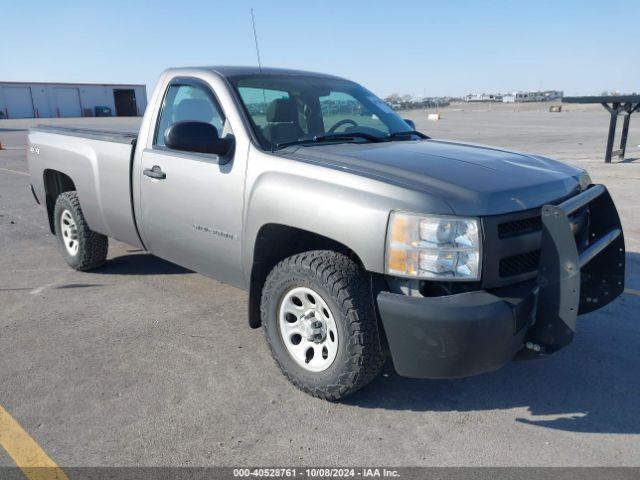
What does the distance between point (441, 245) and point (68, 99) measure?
63065 mm

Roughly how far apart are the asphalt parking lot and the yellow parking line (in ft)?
0.15

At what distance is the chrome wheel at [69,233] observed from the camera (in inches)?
221

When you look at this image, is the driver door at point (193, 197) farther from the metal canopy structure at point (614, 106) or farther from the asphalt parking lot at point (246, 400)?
the metal canopy structure at point (614, 106)

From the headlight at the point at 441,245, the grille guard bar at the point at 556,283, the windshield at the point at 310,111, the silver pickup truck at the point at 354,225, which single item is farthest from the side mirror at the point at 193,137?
the grille guard bar at the point at 556,283

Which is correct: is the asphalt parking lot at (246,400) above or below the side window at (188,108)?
below

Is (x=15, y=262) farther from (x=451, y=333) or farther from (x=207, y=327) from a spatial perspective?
(x=451, y=333)

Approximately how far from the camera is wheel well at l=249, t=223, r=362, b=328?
329 cm

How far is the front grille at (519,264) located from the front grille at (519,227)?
12 cm

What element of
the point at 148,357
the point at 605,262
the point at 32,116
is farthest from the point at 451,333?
the point at 32,116

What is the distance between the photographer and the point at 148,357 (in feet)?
12.4

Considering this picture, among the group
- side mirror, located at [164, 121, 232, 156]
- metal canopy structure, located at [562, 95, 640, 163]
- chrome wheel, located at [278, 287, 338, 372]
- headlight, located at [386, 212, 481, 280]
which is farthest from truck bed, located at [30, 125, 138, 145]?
metal canopy structure, located at [562, 95, 640, 163]

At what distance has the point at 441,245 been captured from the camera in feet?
8.73

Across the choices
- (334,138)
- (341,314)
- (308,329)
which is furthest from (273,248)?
(334,138)

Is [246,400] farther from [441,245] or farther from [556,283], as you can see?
[556,283]
